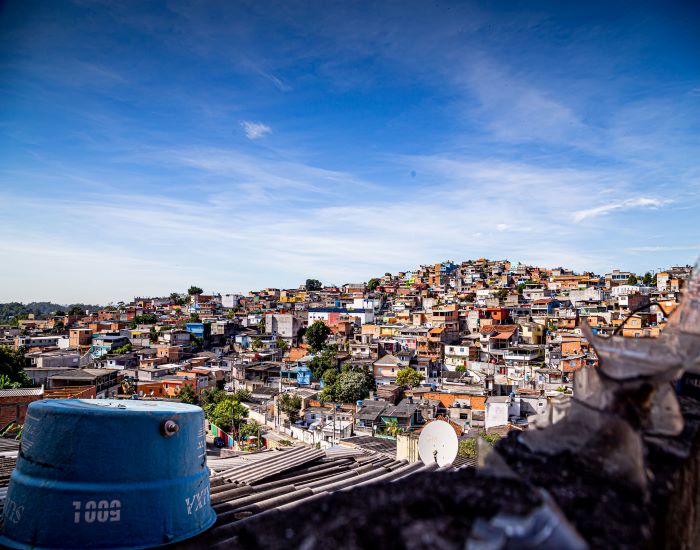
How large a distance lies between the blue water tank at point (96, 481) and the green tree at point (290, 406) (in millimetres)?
26832

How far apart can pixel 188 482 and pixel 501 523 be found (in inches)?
99.3

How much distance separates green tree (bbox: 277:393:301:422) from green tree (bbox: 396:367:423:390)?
742 centimetres

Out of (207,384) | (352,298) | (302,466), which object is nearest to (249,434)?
(207,384)

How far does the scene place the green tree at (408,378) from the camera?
1361 inches

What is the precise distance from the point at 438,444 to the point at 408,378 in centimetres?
2860

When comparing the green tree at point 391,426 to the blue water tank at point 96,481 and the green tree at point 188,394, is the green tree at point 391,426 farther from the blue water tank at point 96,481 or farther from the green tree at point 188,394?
the blue water tank at point 96,481

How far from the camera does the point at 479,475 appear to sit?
1579 mm

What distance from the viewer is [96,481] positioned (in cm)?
290

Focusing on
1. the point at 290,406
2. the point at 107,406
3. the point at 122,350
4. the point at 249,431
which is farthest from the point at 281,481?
the point at 122,350

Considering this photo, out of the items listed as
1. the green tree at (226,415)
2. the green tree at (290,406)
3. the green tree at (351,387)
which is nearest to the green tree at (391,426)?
the green tree at (290,406)

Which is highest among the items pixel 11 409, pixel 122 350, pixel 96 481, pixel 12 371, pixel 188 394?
pixel 96 481

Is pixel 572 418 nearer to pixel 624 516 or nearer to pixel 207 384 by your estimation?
pixel 624 516

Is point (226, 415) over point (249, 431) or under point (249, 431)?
over

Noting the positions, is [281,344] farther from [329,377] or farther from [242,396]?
[242,396]
